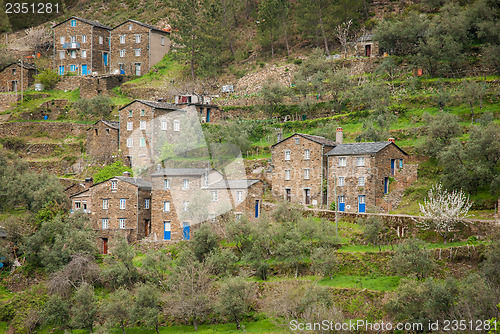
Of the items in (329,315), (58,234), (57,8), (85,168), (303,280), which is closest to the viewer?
(329,315)

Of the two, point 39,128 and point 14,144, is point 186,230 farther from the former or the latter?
point 39,128

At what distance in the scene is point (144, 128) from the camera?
226 feet

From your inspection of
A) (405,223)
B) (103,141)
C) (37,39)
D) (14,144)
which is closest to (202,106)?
(103,141)

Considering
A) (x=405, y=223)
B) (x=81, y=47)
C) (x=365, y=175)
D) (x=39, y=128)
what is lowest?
(x=405, y=223)

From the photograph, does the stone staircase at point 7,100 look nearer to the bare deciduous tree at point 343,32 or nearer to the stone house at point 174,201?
the stone house at point 174,201

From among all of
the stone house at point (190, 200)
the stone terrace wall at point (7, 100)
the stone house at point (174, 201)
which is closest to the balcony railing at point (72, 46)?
the stone terrace wall at point (7, 100)

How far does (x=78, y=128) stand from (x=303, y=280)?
40.9m

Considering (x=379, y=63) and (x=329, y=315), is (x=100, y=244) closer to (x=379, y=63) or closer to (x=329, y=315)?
(x=329, y=315)

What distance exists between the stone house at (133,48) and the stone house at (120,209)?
3222 cm

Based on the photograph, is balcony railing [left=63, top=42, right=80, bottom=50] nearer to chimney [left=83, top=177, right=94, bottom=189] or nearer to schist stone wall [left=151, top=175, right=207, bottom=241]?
chimney [left=83, top=177, right=94, bottom=189]

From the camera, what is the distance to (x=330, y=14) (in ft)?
288

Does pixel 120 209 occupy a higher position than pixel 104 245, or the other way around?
pixel 120 209

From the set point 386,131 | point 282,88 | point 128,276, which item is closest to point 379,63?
point 282,88

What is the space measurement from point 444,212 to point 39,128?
51.2m
